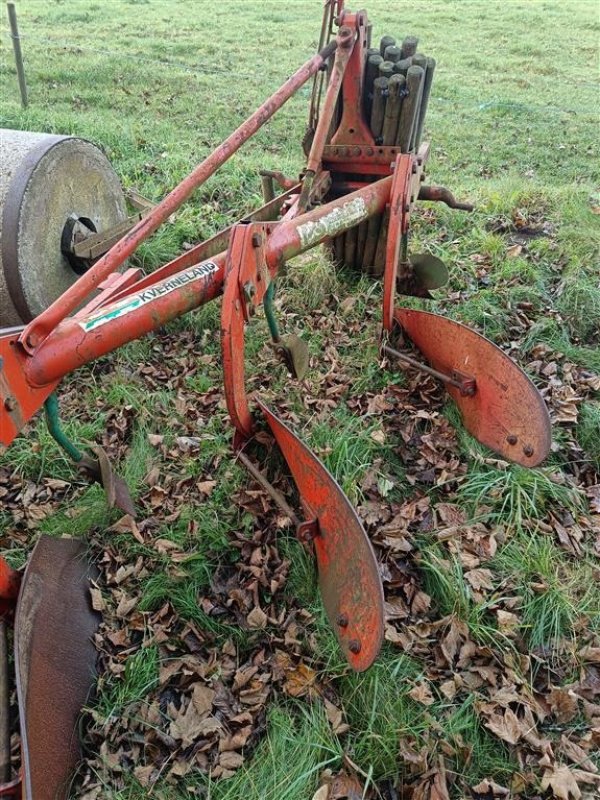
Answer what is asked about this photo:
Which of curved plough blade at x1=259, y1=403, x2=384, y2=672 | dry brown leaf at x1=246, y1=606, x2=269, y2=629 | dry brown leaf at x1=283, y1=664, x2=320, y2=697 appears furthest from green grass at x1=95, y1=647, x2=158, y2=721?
curved plough blade at x1=259, y1=403, x2=384, y2=672

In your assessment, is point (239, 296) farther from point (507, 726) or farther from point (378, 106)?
point (378, 106)

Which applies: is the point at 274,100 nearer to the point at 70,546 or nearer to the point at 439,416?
the point at 439,416

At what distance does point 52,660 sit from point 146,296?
1.45 m

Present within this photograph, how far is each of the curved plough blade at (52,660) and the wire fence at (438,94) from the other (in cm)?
915

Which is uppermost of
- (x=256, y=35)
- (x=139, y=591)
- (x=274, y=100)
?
(x=274, y=100)

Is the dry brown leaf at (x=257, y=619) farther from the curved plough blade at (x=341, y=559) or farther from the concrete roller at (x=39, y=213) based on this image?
the concrete roller at (x=39, y=213)

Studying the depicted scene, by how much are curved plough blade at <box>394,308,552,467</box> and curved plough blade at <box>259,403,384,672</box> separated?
1145mm

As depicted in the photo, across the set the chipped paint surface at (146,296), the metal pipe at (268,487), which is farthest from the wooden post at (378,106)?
the metal pipe at (268,487)

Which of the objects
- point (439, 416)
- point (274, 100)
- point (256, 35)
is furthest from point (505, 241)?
point (256, 35)

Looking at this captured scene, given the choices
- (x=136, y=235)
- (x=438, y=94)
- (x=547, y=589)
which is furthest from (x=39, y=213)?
(x=438, y=94)

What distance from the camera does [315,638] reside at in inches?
103

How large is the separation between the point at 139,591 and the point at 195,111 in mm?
7827

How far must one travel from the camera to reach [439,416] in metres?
3.62

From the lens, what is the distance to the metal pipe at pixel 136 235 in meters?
2.23
